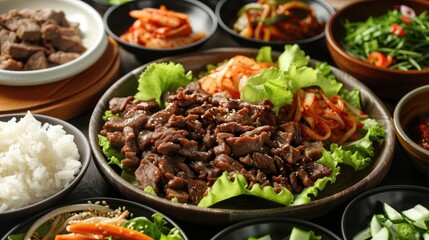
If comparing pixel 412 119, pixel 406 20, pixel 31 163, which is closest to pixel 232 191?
pixel 31 163

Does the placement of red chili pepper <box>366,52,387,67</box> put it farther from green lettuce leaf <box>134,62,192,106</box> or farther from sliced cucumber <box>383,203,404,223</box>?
sliced cucumber <box>383,203,404,223</box>

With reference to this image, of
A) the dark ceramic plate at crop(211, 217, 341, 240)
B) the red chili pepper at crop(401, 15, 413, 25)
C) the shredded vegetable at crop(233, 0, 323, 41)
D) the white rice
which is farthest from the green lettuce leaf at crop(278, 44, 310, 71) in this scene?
→ the white rice

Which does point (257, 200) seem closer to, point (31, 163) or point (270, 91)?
point (270, 91)

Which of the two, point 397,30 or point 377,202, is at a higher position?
point 397,30

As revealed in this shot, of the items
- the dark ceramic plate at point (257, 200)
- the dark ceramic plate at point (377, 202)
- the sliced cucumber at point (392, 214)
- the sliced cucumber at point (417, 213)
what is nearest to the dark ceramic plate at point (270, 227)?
the dark ceramic plate at point (257, 200)

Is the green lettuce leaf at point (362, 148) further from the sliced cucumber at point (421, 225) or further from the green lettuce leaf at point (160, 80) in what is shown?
the green lettuce leaf at point (160, 80)

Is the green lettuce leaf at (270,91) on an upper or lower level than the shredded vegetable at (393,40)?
upper

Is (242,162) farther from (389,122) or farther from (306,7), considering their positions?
(306,7)
